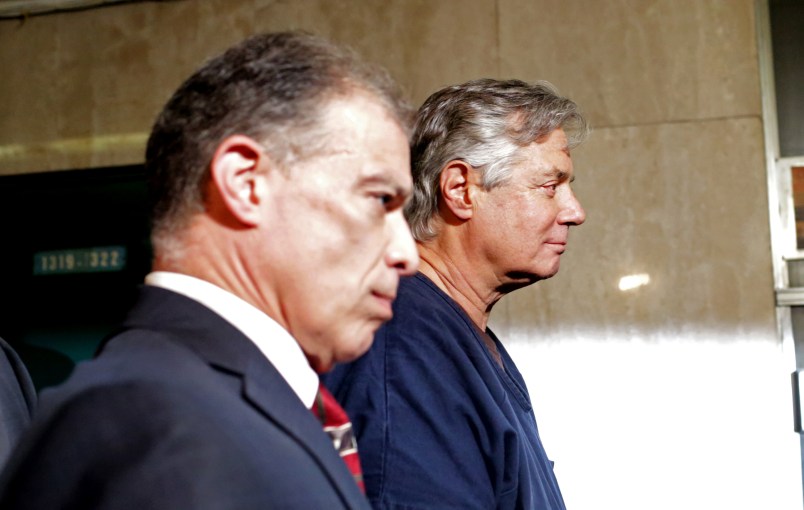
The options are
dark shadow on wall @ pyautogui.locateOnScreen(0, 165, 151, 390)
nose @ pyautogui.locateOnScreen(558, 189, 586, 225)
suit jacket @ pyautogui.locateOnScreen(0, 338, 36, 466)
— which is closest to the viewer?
suit jacket @ pyautogui.locateOnScreen(0, 338, 36, 466)

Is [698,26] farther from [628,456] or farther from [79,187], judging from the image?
[79,187]

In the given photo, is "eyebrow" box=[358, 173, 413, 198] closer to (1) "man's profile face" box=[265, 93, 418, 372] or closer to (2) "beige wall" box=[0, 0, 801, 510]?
(1) "man's profile face" box=[265, 93, 418, 372]

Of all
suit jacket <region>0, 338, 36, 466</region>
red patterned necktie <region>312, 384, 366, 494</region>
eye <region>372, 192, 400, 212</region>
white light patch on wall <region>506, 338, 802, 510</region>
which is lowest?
white light patch on wall <region>506, 338, 802, 510</region>

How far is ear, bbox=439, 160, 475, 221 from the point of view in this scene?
1.95 m

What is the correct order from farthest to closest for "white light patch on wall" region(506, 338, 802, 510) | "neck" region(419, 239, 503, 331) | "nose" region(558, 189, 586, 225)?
"white light patch on wall" region(506, 338, 802, 510) → "nose" region(558, 189, 586, 225) → "neck" region(419, 239, 503, 331)

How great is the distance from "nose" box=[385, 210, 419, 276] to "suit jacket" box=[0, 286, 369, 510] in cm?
23

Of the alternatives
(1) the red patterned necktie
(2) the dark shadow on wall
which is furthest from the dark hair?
(2) the dark shadow on wall

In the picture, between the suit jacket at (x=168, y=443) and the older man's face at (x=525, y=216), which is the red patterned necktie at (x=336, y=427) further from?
Answer: the older man's face at (x=525, y=216)

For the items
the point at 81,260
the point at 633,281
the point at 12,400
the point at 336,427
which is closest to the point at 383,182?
the point at 336,427

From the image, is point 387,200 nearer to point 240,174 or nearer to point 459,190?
point 240,174

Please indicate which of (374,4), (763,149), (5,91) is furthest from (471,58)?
(5,91)

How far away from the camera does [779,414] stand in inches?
135

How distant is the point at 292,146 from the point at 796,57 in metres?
3.15

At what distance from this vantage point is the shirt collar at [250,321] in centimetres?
96
